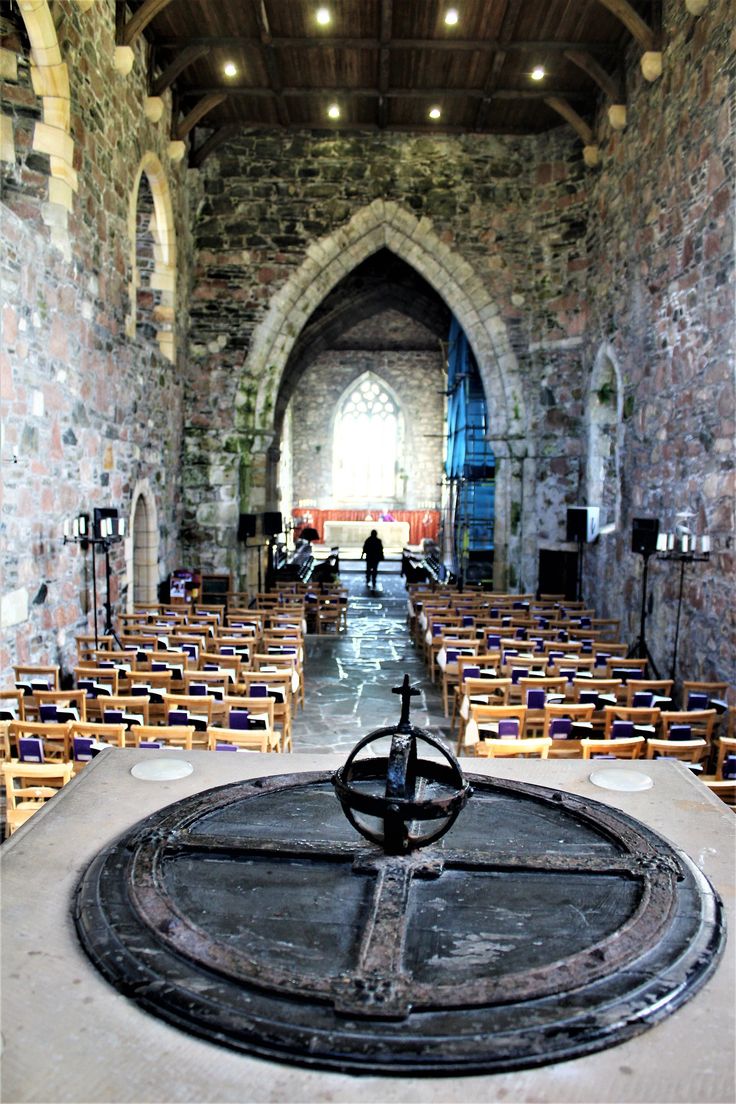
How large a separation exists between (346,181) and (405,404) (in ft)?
44.2

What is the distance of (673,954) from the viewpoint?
6.24ft

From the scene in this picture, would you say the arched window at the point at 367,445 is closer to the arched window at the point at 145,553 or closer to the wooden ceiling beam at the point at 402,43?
the arched window at the point at 145,553

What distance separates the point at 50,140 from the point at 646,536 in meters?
7.17

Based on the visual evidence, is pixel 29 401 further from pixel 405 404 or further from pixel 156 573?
pixel 405 404

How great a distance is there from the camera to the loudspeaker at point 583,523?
41.7ft

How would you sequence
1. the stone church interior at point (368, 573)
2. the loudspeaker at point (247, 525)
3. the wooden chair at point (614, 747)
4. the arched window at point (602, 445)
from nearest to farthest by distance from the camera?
the stone church interior at point (368, 573), the wooden chair at point (614, 747), the arched window at point (602, 445), the loudspeaker at point (247, 525)

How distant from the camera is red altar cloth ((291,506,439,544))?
26109 mm

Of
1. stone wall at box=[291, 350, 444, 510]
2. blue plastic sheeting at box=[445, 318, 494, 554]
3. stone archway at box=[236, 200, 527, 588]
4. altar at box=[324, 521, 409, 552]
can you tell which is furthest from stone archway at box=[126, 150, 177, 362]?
stone wall at box=[291, 350, 444, 510]

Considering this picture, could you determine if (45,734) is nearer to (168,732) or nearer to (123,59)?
(168,732)

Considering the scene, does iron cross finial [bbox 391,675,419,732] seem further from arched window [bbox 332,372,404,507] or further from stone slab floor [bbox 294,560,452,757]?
arched window [bbox 332,372,404,507]

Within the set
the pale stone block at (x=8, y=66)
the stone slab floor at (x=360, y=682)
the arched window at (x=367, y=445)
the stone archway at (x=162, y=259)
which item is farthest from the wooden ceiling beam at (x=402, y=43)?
the arched window at (x=367, y=445)

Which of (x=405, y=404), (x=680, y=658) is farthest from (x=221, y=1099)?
(x=405, y=404)

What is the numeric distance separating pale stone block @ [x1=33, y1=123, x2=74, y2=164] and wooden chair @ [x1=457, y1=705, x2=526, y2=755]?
21.6 ft

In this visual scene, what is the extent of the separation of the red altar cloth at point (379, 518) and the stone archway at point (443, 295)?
10.9 m
